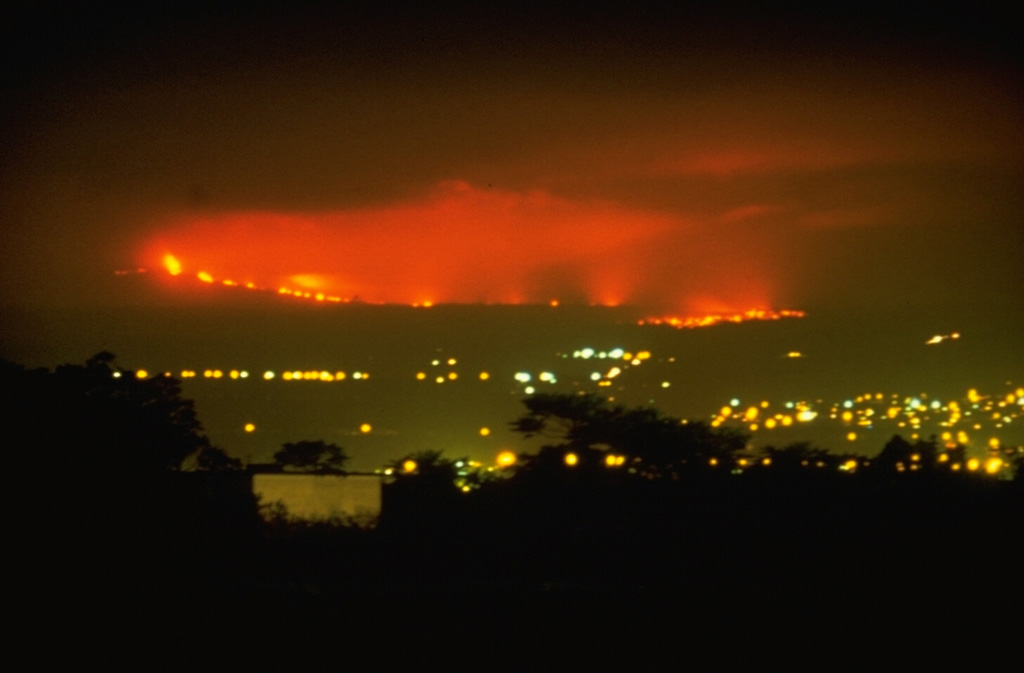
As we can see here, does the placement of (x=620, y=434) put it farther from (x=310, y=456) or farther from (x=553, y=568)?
(x=310, y=456)

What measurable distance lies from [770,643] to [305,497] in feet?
21.7

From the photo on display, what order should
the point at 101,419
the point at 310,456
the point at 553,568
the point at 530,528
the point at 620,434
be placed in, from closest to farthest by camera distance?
the point at 101,419 < the point at 553,568 < the point at 530,528 < the point at 620,434 < the point at 310,456

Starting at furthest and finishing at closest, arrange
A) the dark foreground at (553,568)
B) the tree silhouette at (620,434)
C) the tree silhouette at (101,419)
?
the tree silhouette at (620,434) → the tree silhouette at (101,419) → the dark foreground at (553,568)

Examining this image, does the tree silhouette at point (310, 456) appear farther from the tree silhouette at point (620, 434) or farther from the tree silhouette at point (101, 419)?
the tree silhouette at point (101, 419)

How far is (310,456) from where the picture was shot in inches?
631

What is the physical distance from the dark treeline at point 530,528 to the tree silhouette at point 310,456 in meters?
0.18

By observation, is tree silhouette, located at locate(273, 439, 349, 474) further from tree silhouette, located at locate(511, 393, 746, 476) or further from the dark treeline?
tree silhouette, located at locate(511, 393, 746, 476)

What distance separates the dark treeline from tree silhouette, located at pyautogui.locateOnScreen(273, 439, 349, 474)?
0.59 ft

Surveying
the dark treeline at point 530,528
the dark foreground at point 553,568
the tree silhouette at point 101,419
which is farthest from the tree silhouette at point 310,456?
the dark foreground at point 553,568

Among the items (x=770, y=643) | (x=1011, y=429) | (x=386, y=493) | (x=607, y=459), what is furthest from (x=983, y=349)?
(x=770, y=643)

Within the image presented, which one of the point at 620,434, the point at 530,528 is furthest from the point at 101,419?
the point at 620,434

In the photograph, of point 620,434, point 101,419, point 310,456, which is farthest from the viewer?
point 310,456

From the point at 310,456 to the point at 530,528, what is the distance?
490cm

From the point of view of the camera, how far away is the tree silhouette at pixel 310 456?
15.8 meters
